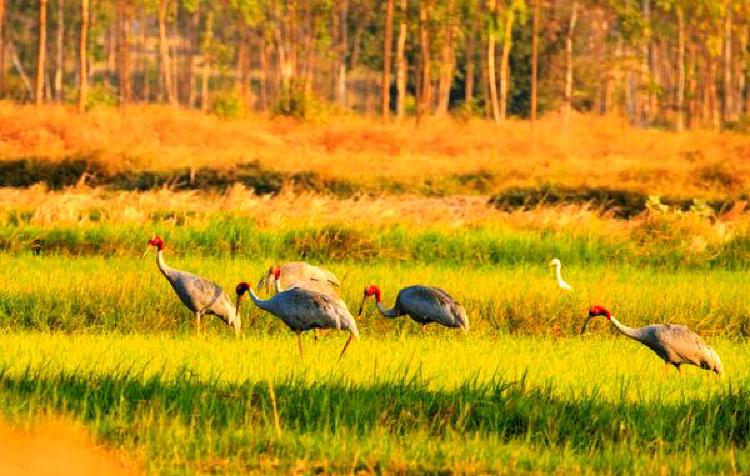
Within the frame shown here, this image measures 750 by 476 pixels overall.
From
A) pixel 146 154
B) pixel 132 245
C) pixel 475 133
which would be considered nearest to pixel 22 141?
pixel 146 154

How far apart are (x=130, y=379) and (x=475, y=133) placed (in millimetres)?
31816

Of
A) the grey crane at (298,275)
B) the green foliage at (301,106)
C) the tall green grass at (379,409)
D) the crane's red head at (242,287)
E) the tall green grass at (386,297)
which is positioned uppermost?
the crane's red head at (242,287)

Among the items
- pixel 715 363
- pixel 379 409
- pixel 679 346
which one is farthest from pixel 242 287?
pixel 715 363

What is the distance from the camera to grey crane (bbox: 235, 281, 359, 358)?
11.2 m

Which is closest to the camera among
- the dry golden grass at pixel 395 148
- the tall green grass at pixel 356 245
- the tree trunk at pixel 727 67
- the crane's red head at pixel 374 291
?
the crane's red head at pixel 374 291

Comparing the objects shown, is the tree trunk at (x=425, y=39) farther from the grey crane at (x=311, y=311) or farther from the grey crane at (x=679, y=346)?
the grey crane at (x=679, y=346)

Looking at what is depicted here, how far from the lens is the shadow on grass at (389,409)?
28.3 feet

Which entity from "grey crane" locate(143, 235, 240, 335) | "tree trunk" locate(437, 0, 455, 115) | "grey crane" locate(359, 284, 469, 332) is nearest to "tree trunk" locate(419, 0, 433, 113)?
"tree trunk" locate(437, 0, 455, 115)

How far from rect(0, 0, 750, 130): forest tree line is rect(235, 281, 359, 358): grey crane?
2832 cm

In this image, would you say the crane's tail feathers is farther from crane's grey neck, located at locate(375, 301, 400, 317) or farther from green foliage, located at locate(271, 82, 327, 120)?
green foliage, located at locate(271, 82, 327, 120)

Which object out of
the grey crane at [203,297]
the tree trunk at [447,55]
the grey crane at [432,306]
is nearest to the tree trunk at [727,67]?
the tree trunk at [447,55]

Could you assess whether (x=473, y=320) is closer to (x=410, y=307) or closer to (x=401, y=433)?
(x=410, y=307)

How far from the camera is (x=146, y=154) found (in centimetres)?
3222

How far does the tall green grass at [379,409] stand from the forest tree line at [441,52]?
1155 inches
